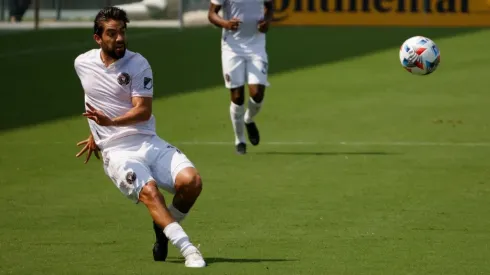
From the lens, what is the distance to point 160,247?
10.9m

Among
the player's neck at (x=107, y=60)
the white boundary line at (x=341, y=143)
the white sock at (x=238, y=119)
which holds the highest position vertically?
the player's neck at (x=107, y=60)

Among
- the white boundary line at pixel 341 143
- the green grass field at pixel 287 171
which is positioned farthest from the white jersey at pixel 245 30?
the white boundary line at pixel 341 143

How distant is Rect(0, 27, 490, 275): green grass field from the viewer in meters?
11.3

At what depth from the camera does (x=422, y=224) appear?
41.7 ft

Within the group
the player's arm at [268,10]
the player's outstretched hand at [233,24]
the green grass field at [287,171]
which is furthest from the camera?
the player's arm at [268,10]

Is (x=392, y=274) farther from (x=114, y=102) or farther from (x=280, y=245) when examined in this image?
(x=114, y=102)

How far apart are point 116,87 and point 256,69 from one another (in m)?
7.17

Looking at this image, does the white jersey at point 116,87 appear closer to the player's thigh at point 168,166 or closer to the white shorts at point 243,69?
the player's thigh at point 168,166

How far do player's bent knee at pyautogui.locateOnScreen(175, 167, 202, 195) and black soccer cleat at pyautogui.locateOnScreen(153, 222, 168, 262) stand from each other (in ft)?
1.31

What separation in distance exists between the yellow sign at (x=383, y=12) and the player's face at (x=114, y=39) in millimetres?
24643

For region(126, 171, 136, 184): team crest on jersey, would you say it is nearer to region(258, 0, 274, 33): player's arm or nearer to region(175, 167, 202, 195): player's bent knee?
region(175, 167, 202, 195): player's bent knee

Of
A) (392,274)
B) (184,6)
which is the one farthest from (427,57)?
(184,6)

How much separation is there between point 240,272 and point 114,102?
1.57m

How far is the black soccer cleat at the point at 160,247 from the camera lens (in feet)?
35.7
